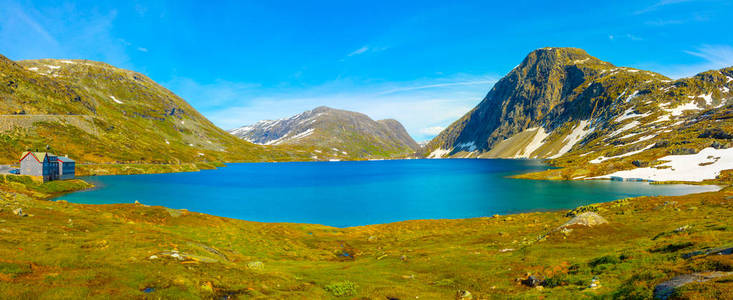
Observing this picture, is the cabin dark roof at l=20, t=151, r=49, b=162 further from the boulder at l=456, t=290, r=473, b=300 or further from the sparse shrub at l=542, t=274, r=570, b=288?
the sparse shrub at l=542, t=274, r=570, b=288

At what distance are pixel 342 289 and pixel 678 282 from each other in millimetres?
18411

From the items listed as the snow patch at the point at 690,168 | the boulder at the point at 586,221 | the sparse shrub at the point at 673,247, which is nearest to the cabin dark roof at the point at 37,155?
the boulder at the point at 586,221

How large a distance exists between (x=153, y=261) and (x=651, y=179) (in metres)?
176

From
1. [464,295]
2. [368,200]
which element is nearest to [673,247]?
[464,295]

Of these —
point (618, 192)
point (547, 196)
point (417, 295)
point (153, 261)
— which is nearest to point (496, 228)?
point (417, 295)

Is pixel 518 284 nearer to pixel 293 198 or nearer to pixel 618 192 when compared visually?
pixel 293 198

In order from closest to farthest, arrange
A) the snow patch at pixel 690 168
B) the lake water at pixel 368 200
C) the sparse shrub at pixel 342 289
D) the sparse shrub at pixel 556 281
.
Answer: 1. the sparse shrub at pixel 556 281
2. the sparse shrub at pixel 342 289
3. the lake water at pixel 368 200
4. the snow patch at pixel 690 168

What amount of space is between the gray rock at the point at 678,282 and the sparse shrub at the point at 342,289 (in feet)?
54.2

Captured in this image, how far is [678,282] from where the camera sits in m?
15.4

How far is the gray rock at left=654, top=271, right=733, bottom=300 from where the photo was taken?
14379 mm

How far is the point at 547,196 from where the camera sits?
105m

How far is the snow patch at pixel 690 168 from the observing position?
125438mm

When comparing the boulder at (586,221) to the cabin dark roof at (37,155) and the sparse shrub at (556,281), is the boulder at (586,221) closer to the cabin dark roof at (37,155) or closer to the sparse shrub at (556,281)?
the sparse shrub at (556,281)

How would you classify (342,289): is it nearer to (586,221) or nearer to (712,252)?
(712,252)
